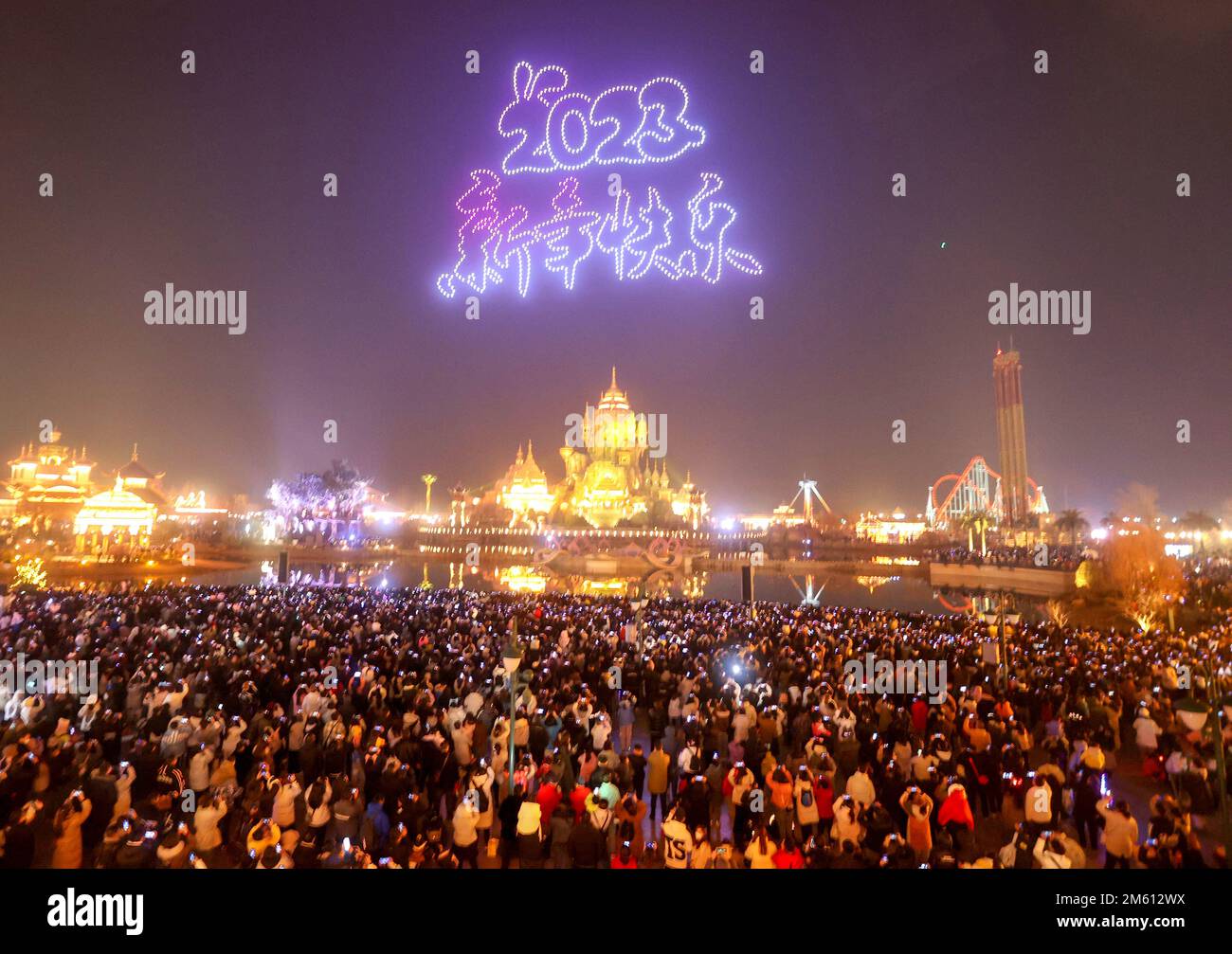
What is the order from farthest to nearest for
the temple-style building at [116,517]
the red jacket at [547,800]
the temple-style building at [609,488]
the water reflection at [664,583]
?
the temple-style building at [609,488] < the temple-style building at [116,517] < the water reflection at [664,583] < the red jacket at [547,800]

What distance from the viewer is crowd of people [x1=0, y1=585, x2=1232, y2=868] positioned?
7422 millimetres

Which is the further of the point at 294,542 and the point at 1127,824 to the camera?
the point at 294,542

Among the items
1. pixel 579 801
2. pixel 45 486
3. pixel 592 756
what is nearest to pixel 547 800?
pixel 579 801

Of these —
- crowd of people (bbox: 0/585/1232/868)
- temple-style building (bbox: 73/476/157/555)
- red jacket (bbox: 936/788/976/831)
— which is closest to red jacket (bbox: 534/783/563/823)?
crowd of people (bbox: 0/585/1232/868)

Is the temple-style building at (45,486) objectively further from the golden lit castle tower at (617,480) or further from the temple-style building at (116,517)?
the golden lit castle tower at (617,480)

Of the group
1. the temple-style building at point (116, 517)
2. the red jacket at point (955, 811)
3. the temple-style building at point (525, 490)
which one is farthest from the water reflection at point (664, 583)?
the temple-style building at point (525, 490)

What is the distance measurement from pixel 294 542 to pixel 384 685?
72.0 meters

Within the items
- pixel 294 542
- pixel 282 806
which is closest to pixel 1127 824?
pixel 282 806

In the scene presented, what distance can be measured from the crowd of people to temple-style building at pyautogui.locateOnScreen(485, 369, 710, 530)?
76842 millimetres

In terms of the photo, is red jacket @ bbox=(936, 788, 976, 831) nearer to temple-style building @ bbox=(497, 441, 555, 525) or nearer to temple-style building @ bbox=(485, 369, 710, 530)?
temple-style building @ bbox=(485, 369, 710, 530)

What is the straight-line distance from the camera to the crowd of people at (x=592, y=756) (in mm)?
7422

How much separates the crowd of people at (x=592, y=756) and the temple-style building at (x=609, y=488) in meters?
76.8
